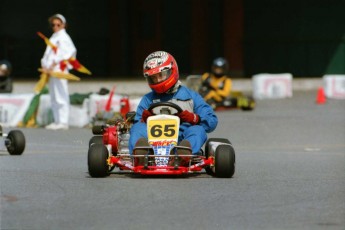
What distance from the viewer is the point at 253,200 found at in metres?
9.40

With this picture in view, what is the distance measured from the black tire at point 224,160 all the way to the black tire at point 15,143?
11.7 feet

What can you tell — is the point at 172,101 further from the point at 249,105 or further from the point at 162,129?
the point at 249,105

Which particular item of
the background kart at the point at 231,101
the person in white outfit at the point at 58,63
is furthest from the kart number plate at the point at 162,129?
the background kart at the point at 231,101

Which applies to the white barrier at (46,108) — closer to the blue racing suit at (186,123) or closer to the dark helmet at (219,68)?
the dark helmet at (219,68)

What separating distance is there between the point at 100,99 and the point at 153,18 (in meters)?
14.8

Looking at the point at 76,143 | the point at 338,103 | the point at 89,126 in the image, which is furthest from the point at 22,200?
the point at 338,103

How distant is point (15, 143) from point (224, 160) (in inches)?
146

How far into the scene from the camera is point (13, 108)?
20047 millimetres

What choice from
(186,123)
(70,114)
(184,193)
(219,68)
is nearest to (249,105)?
(219,68)

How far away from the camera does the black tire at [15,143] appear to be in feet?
45.8

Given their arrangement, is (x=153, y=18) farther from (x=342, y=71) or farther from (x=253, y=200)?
(x=253, y=200)

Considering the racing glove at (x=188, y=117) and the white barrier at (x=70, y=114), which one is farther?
the white barrier at (x=70, y=114)

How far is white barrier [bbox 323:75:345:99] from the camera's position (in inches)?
1089

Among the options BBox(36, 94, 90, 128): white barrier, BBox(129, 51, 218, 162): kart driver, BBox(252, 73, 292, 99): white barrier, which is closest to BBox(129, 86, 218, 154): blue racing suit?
BBox(129, 51, 218, 162): kart driver
